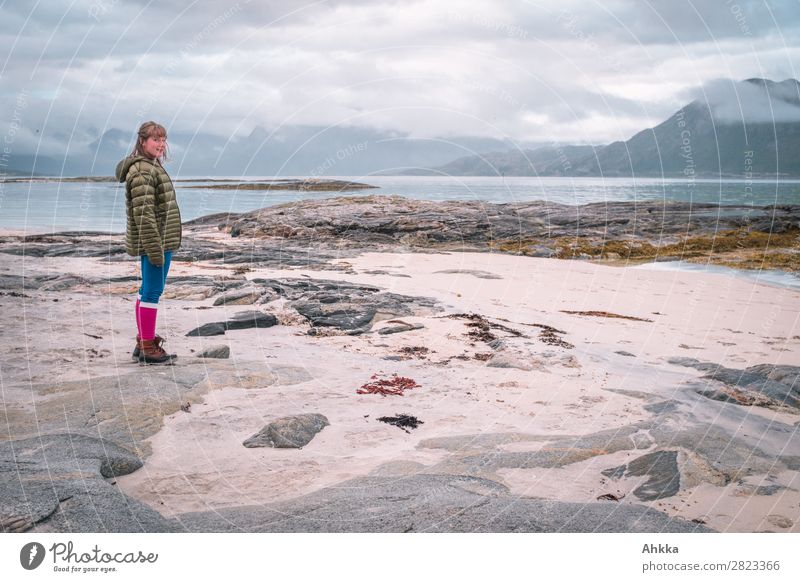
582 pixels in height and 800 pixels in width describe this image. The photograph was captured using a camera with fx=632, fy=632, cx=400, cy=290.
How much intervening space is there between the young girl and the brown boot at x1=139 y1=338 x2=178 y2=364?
0.02 meters

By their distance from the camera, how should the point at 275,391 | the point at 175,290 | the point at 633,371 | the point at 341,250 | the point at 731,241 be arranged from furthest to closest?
the point at 731,241
the point at 341,250
the point at 175,290
the point at 633,371
the point at 275,391

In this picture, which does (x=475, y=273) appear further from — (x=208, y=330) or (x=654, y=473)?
(x=654, y=473)

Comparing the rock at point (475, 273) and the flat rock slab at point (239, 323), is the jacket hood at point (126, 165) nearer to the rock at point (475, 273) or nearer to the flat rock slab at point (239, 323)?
the flat rock slab at point (239, 323)

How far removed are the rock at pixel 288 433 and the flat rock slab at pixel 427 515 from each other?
1.05 metres

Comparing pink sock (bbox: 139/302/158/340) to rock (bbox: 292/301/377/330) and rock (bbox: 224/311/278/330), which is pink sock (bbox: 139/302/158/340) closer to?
rock (bbox: 224/311/278/330)

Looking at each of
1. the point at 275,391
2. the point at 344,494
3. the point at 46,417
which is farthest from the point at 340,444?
the point at 46,417

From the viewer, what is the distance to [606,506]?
5199 mm

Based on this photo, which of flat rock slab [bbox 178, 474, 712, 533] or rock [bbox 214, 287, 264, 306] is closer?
flat rock slab [bbox 178, 474, 712, 533]

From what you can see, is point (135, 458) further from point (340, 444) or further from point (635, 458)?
point (635, 458)

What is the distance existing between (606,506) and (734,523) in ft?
3.27

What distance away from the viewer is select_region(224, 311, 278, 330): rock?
35.4ft

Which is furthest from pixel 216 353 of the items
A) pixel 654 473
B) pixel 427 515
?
pixel 654 473

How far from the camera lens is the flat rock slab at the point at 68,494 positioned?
4.61 m

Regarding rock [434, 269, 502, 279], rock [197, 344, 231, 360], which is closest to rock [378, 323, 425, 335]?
rock [197, 344, 231, 360]
